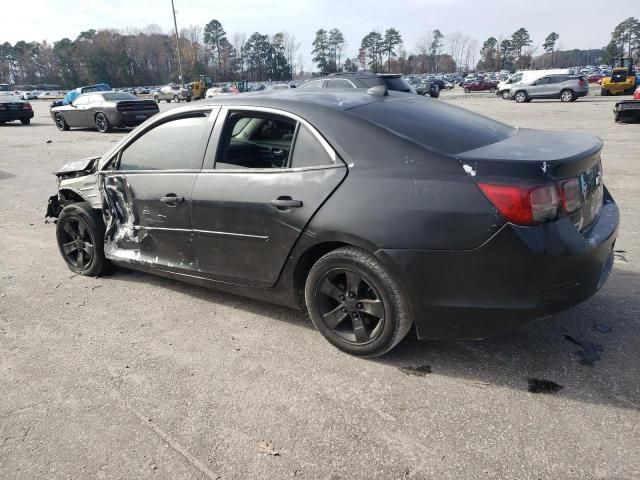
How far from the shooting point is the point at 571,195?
2.55 meters

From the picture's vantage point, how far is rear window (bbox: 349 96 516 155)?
286cm

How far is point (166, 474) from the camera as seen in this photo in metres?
2.19

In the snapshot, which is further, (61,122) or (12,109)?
(12,109)

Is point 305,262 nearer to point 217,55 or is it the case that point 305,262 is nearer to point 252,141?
point 252,141

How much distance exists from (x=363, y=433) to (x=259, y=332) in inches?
49.3

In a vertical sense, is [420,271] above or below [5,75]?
below

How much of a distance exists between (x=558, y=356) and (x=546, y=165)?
1.21 m

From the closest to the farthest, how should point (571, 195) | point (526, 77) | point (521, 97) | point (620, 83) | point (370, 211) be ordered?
point (571, 195), point (370, 211), point (521, 97), point (526, 77), point (620, 83)

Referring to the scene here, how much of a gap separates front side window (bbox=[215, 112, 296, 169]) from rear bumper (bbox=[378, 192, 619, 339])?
1.11 m

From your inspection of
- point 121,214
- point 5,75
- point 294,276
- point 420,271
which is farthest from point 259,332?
point 5,75

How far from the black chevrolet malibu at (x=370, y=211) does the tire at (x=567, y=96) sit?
30.3 m

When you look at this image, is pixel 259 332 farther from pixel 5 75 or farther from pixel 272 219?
pixel 5 75

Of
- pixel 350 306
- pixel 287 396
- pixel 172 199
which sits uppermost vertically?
pixel 172 199

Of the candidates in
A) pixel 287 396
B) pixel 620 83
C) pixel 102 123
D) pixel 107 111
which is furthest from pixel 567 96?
pixel 287 396
